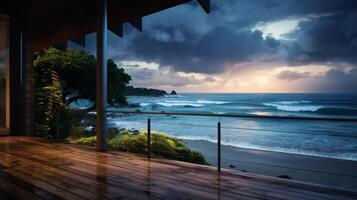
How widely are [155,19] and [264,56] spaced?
465 inches

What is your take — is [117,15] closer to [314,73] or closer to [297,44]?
[314,73]

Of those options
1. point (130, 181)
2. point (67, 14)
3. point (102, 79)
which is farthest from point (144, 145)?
point (67, 14)

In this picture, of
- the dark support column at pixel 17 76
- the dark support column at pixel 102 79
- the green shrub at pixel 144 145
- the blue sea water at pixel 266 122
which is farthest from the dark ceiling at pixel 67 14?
the blue sea water at pixel 266 122

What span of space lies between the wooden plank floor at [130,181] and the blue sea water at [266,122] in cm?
449

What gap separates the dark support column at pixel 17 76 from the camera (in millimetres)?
6066

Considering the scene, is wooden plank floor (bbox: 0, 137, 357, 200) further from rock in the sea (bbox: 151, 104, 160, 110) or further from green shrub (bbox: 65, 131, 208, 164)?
rock in the sea (bbox: 151, 104, 160, 110)

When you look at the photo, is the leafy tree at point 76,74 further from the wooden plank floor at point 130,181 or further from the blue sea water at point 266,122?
the wooden plank floor at point 130,181

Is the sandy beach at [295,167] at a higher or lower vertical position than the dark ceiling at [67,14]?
lower

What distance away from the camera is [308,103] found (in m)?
28.1

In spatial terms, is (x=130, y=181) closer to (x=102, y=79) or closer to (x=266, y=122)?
(x=102, y=79)

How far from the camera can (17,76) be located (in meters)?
6.13

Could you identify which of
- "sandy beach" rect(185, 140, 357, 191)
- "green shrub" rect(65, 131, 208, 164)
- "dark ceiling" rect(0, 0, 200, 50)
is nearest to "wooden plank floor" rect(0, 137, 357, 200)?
"green shrub" rect(65, 131, 208, 164)

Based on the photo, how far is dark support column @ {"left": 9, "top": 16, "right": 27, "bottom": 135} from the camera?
19.9 ft

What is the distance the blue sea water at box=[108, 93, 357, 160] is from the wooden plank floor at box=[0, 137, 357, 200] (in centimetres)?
449
